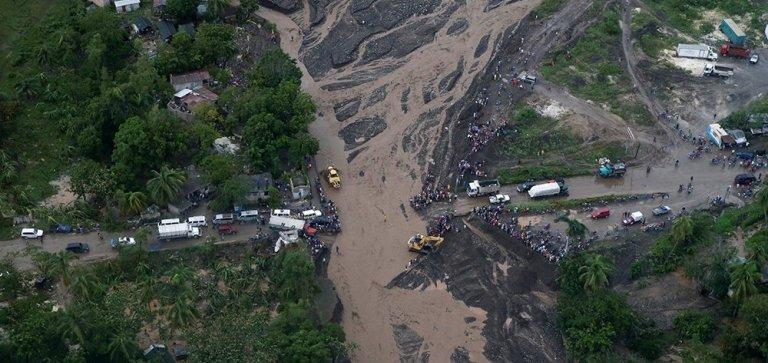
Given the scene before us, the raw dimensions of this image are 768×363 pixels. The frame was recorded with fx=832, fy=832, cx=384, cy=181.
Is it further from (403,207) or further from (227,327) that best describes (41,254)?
(403,207)

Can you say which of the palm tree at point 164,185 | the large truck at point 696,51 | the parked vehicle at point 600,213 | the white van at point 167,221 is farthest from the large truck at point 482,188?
the large truck at point 696,51

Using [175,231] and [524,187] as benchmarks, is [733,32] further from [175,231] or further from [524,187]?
[175,231]

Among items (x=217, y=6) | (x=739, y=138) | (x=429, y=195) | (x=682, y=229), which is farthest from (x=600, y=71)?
(x=217, y=6)

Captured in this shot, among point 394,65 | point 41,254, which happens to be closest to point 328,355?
point 41,254

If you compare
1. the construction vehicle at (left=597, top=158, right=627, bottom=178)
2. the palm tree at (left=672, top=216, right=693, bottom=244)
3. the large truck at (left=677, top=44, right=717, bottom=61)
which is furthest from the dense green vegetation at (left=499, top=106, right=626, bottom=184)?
the large truck at (left=677, top=44, right=717, bottom=61)

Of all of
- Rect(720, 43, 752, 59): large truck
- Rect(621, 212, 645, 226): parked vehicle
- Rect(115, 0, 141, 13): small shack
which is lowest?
Rect(621, 212, 645, 226): parked vehicle

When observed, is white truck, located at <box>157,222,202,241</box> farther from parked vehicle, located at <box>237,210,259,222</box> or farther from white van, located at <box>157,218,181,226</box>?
parked vehicle, located at <box>237,210,259,222</box>

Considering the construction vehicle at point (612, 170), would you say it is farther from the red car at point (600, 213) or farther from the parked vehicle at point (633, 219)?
the parked vehicle at point (633, 219)
